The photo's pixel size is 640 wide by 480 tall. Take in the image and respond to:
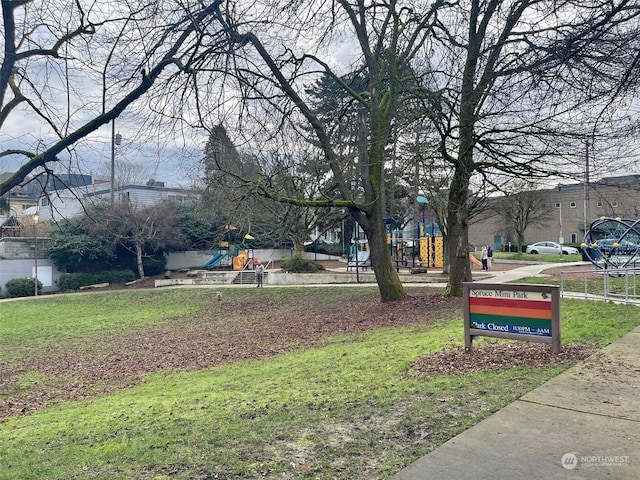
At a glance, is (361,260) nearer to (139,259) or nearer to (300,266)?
(300,266)

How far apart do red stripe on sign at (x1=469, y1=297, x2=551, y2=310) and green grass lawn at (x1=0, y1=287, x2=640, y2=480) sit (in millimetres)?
1020

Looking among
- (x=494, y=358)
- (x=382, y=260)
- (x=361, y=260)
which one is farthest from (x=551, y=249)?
(x=494, y=358)

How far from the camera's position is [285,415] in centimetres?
491

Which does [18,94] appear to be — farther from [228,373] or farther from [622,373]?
[622,373]

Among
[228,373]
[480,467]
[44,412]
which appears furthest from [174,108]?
[480,467]

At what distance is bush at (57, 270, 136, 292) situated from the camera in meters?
31.4

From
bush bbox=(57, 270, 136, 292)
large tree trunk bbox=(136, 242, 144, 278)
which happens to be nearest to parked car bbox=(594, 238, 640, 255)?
large tree trunk bbox=(136, 242, 144, 278)

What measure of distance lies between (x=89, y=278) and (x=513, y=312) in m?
30.6

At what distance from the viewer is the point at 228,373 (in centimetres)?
870

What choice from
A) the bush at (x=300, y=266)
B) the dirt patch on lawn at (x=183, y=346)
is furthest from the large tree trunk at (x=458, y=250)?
the bush at (x=300, y=266)

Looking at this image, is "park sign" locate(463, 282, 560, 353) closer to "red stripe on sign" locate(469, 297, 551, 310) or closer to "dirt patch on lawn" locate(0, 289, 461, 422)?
"red stripe on sign" locate(469, 297, 551, 310)

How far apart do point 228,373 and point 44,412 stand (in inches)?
110

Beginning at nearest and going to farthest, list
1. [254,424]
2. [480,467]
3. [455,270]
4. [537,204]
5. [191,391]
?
[480,467], [254,424], [191,391], [455,270], [537,204]

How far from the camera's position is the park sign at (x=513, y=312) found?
654 centimetres
